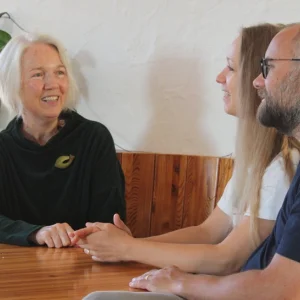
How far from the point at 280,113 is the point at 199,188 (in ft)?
3.10

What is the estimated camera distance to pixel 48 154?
1.80 meters

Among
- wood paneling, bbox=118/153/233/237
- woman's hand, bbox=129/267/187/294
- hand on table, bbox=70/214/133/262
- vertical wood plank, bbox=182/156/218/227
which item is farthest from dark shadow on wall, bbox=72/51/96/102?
woman's hand, bbox=129/267/187/294

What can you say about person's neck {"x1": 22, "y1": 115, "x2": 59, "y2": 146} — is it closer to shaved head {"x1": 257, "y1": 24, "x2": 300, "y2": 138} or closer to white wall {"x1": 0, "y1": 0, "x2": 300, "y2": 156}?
white wall {"x1": 0, "y1": 0, "x2": 300, "y2": 156}

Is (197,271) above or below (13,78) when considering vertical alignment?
below

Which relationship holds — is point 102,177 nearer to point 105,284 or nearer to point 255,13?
point 105,284

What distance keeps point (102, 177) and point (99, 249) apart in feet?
1.93

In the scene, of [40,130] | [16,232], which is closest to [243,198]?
[16,232]

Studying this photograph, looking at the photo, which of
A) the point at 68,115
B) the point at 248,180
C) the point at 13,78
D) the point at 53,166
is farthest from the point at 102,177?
the point at 248,180

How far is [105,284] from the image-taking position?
3.59ft

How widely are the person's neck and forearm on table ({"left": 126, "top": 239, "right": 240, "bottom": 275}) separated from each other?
2.50ft

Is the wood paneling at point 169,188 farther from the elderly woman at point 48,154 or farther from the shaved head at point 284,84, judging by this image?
the shaved head at point 284,84

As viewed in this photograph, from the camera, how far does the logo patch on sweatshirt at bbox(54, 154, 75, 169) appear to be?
5.89 feet

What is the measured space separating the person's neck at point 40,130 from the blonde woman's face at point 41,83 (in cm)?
2

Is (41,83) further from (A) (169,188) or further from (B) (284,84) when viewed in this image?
(B) (284,84)
